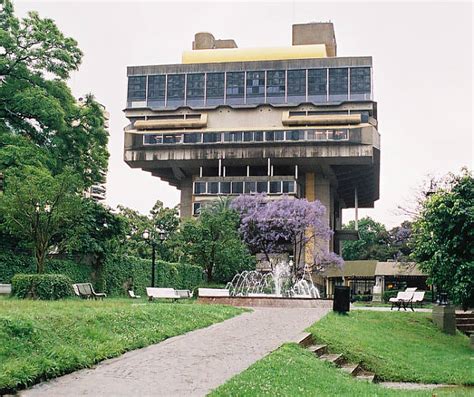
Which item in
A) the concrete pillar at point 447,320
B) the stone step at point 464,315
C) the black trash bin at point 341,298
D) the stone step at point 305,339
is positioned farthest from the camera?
Answer: the stone step at point 464,315

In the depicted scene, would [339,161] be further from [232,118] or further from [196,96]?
[196,96]

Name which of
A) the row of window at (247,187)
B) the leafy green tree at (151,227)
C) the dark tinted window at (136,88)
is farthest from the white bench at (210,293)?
the dark tinted window at (136,88)

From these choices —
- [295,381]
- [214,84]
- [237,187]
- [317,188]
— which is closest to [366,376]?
[295,381]

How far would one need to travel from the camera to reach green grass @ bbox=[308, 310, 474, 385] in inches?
591

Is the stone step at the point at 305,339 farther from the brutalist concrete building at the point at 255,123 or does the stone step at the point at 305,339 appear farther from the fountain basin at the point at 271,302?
the brutalist concrete building at the point at 255,123

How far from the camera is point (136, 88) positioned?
3415 inches

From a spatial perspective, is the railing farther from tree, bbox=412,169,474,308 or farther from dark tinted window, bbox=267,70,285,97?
tree, bbox=412,169,474,308

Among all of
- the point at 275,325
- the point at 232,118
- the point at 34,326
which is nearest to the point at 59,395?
the point at 34,326

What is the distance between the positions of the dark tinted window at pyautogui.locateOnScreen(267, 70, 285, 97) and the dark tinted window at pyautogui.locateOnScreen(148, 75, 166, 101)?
1258cm

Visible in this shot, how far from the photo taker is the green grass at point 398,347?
15.0 m

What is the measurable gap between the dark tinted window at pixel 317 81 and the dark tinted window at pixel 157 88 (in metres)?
17.3

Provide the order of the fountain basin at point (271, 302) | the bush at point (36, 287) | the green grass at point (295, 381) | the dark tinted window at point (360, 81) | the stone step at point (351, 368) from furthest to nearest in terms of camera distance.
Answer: the dark tinted window at point (360, 81), the fountain basin at point (271, 302), the bush at point (36, 287), the stone step at point (351, 368), the green grass at point (295, 381)

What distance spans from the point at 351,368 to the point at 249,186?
2404 inches

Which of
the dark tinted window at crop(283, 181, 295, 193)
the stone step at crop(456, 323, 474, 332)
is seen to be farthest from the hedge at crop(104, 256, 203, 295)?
the dark tinted window at crop(283, 181, 295, 193)
